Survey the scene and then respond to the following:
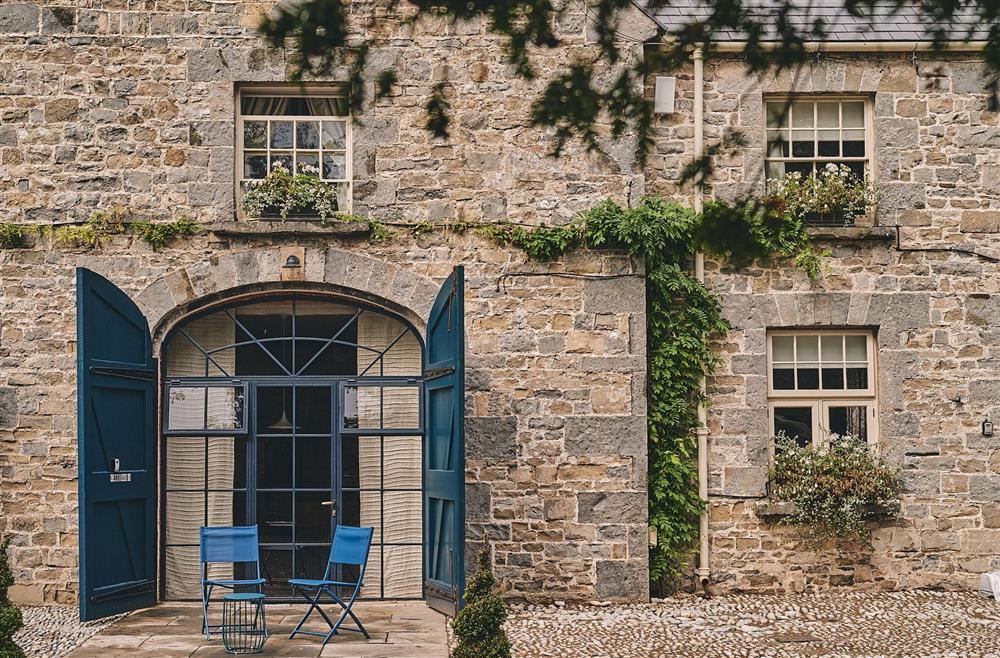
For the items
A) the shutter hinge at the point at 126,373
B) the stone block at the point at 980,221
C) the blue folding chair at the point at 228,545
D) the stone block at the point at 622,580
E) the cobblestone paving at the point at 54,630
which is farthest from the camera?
the stone block at the point at 980,221

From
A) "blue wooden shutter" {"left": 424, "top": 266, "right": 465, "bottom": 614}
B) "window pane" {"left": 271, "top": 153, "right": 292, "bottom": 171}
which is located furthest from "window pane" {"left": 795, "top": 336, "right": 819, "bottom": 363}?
"window pane" {"left": 271, "top": 153, "right": 292, "bottom": 171}

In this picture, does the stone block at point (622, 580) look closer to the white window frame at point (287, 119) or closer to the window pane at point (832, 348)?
the window pane at point (832, 348)

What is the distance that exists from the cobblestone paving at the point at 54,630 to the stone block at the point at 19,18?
15.7 feet

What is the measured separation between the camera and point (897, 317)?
9.93m

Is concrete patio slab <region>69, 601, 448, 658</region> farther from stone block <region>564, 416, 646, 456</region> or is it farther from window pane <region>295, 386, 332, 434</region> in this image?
stone block <region>564, 416, 646, 456</region>

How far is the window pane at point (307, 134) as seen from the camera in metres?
9.88

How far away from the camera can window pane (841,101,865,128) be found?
10148 millimetres

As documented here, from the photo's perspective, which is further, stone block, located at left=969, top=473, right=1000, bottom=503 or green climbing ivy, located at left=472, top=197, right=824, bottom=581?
stone block, located at left=969, top=473, right=1000, bottom=503

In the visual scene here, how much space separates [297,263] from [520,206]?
6.39 feet

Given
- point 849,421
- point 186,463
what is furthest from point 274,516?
point 849,421

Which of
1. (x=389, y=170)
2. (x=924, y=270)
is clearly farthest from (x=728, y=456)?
(x=389, y=170)

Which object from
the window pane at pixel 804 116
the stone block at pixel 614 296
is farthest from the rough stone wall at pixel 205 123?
the window pane at pixel 804 116

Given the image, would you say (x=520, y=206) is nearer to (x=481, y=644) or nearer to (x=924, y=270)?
(x=924, y=270)

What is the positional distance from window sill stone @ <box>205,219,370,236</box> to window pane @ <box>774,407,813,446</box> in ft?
13.0
